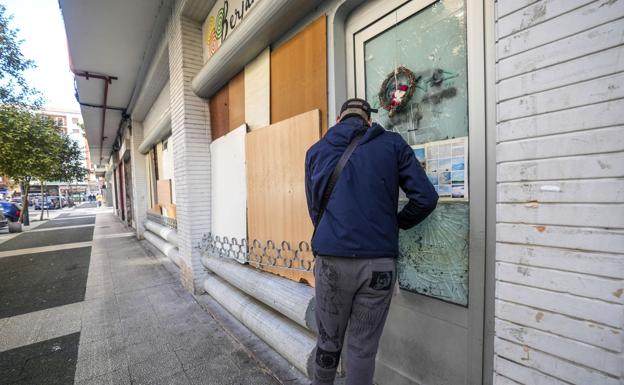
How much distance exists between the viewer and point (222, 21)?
4074 mm

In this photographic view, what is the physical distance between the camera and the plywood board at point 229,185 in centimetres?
392

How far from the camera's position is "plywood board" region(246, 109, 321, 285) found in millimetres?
2834

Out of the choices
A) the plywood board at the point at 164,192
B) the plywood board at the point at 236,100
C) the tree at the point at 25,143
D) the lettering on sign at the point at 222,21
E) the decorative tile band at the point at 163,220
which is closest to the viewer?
the lettering on sign at the point at 222,21

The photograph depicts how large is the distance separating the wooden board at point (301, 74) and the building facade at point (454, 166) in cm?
2

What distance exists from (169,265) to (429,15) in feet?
22.2

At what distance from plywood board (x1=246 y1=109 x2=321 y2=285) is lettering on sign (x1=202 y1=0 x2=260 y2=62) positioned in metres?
1.47

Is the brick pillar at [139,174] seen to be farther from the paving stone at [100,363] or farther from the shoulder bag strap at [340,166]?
the shoulder bag strap at [340,166]

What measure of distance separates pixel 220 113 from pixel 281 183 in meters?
2.23

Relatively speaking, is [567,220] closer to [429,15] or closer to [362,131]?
[362,131]

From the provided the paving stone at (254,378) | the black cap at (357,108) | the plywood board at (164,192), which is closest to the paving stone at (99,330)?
the paving stone at (254,378)

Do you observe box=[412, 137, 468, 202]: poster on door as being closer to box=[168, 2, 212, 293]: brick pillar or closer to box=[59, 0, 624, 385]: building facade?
box=[59, 0, 624, 385]: building facade

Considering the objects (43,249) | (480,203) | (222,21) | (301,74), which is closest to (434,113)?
(480,203)

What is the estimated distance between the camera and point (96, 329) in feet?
11.9

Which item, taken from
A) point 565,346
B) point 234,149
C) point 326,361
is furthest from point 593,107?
point 234,149
